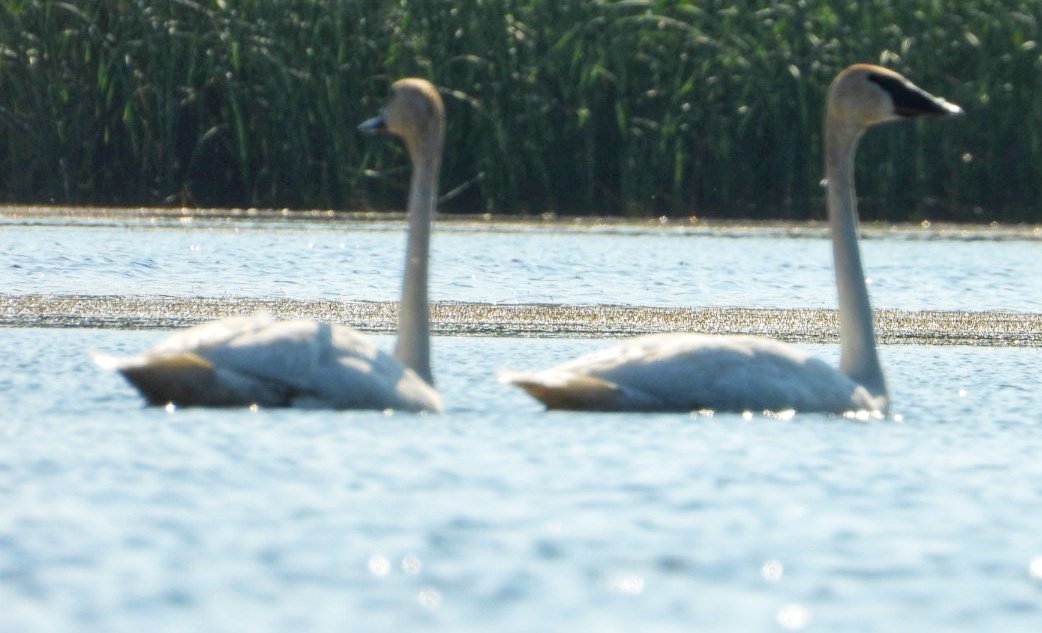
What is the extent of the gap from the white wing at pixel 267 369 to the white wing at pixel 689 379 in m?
0.35

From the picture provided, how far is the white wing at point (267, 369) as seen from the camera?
17.9 feet

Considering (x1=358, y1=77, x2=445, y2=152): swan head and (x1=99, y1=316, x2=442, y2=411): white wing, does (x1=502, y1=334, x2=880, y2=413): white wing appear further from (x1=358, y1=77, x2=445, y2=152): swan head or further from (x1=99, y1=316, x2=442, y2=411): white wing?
(x1=358, y1=77, x2=445, y2=152): swan head

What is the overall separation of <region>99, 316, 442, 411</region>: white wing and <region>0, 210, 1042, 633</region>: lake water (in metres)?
0.06

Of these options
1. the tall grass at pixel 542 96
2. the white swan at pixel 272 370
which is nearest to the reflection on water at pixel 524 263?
the tall grass at pixel 542 96

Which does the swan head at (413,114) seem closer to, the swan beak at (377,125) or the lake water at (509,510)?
the swan beak at (377,125)

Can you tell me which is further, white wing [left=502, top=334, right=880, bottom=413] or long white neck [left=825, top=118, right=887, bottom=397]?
long white neck [left=825, top=118, right=887, bottom=397]

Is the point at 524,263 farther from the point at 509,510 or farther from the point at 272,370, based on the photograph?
the point at 509,510

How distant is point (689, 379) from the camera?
5691 mm

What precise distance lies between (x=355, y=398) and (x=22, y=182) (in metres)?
9.62

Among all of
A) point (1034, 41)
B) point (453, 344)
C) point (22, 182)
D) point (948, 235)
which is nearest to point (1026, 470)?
point (453, 344)

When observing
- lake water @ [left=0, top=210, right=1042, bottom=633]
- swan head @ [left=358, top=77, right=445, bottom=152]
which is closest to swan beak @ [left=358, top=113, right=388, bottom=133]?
swan head @ [left=358, top=77, right=445, bottom=152]

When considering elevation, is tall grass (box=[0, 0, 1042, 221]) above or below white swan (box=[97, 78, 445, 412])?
Result: above

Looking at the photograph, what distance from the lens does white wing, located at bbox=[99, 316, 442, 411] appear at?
17.9 ft

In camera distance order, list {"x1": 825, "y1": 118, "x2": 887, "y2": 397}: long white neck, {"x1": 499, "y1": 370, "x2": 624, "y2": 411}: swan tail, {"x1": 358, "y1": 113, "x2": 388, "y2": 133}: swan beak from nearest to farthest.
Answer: {"x1": 499, "y1": 370, "x2": 624, "y2": 411}: swan tail → {"x1": 825, "y1": 118, "x2": 887, "y2": 397}: long white neck → {"x1": 358, "y1": 113, "x2": 388, "y2": 133}: swan beak
